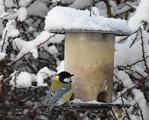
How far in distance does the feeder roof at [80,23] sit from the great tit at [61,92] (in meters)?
0.47

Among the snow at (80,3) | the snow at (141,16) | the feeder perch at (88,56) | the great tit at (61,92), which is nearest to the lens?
the great tit at (61,92)

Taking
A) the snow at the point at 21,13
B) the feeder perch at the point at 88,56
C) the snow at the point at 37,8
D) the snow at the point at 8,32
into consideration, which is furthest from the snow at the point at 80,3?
the feeder perch at the point at 88,56

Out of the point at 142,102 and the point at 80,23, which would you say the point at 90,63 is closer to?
the point at 80,23

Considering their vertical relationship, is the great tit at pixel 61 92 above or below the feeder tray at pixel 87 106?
above

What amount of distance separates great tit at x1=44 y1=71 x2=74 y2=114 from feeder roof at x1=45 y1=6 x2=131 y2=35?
1.53 feet

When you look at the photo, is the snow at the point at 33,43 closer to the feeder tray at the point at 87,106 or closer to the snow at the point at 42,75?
the snow at the point at 42,75

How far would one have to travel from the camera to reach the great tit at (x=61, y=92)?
3.27m

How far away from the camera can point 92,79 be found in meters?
3.47

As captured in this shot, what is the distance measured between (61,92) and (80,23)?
0.69m

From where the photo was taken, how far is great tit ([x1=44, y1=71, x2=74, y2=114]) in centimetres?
327

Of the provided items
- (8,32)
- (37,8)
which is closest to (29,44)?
(8,32)

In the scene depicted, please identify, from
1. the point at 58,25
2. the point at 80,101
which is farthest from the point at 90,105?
the point at 58,25

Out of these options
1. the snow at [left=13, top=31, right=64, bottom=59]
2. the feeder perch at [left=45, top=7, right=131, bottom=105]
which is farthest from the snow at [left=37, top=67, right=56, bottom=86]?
the feeder perch at [left=45, top=7, right=131, bottom=105]

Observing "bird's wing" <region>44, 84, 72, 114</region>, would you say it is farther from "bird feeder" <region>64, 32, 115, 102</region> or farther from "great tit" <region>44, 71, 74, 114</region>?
"bird feeder" <region>64, 32, 115, 102</region>
